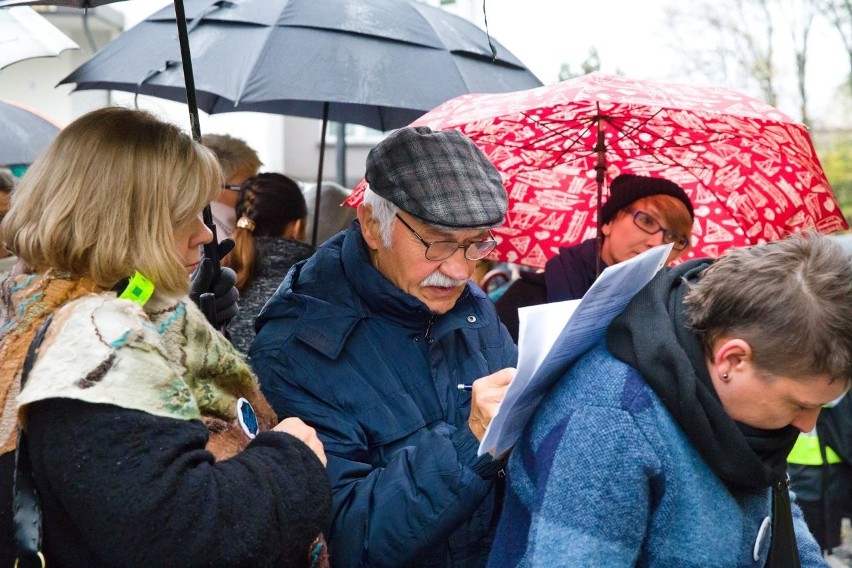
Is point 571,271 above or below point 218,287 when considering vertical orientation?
below

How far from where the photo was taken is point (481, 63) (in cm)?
389

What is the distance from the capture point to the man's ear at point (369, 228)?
2426 mm

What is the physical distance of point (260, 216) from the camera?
150 inches

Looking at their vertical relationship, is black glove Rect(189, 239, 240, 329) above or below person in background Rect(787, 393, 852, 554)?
above

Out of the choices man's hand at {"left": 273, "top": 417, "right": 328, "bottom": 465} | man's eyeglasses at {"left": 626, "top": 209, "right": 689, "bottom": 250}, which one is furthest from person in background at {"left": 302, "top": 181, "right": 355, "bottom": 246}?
man's hand at {"left": 273, "top": 417, "right": 328, "bottom": 465}

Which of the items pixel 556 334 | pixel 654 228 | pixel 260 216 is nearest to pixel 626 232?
pixel 654 228

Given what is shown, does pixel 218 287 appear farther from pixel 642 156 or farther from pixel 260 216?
pixel 642 156

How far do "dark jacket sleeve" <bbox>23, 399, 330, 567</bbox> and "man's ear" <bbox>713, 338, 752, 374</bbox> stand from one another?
80 cm

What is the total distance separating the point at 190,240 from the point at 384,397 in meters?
0.61

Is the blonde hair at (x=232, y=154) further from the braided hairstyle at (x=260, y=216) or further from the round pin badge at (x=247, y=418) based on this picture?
the round pin badge at (x=247, y=418)

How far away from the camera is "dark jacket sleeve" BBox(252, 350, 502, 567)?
195cm

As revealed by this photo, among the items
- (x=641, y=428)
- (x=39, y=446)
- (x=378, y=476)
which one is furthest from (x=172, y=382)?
(x=641, y=428)

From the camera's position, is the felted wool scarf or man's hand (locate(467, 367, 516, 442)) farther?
man's hand (locate(467, 367, 516, 442))

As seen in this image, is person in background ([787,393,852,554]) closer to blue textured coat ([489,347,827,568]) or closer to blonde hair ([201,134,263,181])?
blonde hair ([201,134,263,181])
